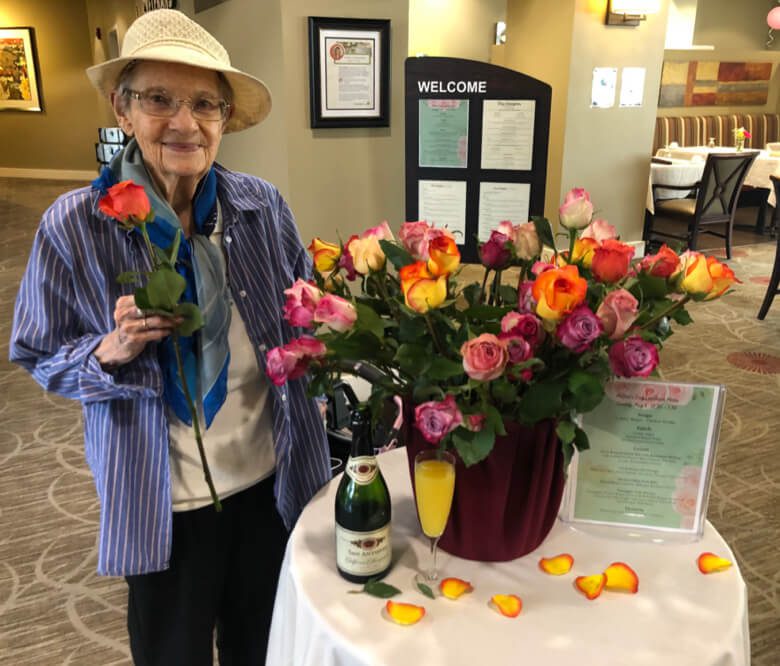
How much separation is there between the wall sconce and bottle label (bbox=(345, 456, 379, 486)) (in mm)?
5561

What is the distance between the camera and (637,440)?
113cm

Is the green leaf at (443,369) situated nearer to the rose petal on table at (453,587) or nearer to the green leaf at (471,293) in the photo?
the green leaf at (471,293)

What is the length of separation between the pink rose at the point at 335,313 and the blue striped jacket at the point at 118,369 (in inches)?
16.7

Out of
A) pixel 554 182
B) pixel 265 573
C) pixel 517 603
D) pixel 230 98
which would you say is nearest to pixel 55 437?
pixel 265 573

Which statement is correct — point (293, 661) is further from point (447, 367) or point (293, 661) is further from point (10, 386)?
point (10, 386)

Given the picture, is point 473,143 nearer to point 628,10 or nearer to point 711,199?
point 628,10

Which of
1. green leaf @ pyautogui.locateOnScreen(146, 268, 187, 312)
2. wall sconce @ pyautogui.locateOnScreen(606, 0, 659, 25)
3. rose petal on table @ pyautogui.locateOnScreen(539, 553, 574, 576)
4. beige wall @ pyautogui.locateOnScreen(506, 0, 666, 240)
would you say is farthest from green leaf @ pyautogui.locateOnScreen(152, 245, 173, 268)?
wall sconce @ pyautogui.locateOnScreen(606, 0, 659, 25)

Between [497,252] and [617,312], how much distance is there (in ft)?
0.79

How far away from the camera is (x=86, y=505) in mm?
2766

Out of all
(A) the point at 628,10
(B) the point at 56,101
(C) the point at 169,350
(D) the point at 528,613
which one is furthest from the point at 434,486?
(B) the point at 56,101

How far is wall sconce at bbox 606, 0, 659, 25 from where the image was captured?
554 centimetres

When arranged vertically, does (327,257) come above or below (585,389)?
above

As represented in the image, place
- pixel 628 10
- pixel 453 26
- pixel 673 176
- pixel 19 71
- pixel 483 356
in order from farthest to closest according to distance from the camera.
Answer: pixel 19 71
pixel 453 26
pixel 673 176
pixel 628 10
pixel 483 356

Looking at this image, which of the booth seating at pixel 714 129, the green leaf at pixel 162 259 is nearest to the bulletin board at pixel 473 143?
the green leaf at pixel 162 259
